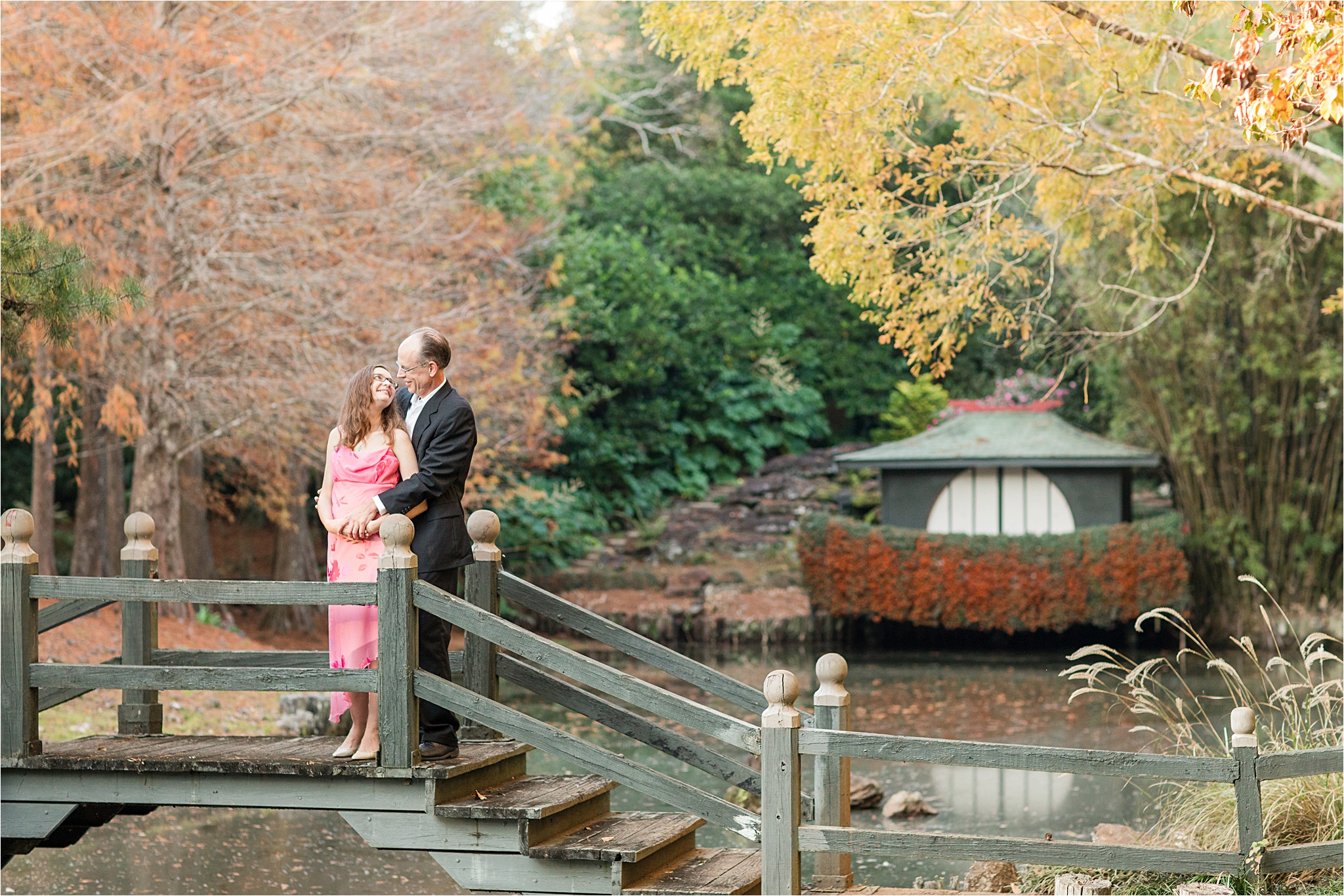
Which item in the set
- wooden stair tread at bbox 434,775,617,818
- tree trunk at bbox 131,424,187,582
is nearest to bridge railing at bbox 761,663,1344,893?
wooden stair tread at bbox 434,775,617,818

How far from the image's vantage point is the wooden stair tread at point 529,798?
495cm

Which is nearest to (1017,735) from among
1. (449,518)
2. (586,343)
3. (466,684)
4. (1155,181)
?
(1155,181)

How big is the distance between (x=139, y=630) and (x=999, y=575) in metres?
13.4

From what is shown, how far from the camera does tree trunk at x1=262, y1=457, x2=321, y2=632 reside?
57.7 ft

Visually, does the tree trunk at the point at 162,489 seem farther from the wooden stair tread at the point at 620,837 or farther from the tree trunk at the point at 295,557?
the wooden stair tread at the point at 620,837

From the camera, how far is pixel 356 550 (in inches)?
205

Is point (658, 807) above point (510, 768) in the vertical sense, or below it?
below

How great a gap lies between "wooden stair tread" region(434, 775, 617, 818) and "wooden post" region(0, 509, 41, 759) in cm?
186

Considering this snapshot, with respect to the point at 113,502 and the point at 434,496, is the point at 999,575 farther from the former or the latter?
the point at 434,496

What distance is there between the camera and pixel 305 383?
43.1 feet

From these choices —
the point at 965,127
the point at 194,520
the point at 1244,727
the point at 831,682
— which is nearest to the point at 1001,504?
the point at 965,127

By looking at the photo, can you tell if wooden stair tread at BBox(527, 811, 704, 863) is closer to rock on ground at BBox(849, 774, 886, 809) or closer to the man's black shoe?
the man's black shoe

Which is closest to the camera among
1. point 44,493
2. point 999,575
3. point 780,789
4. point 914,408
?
point 780,789

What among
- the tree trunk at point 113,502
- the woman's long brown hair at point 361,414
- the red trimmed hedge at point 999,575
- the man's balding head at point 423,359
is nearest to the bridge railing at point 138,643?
the woman's long brown hair at point 361,414
